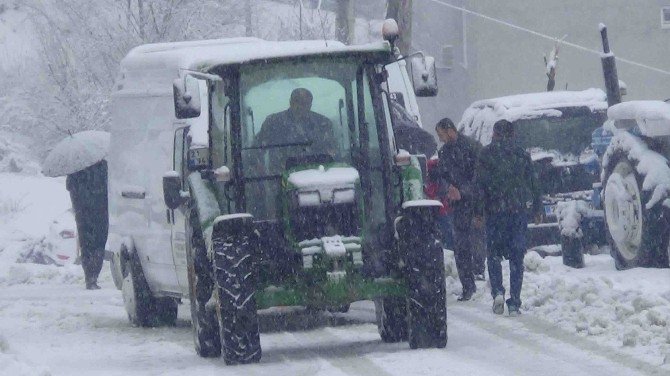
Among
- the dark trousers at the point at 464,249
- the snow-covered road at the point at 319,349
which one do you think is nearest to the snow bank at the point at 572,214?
the dark trousers at the point at 464,249

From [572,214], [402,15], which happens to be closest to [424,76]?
[572,214]

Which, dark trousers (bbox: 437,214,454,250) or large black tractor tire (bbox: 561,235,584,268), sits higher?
dark trousers (bbox: 437,214,454,250)

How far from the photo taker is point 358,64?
12227 millimetres

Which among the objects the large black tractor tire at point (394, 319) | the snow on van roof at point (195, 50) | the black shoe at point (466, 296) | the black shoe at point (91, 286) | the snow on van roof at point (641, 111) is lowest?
the black shoe at point (91, 286)

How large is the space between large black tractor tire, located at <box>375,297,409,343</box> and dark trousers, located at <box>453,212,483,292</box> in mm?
2950

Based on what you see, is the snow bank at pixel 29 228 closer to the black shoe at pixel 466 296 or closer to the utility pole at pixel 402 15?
the utility pole at pixel 402 15

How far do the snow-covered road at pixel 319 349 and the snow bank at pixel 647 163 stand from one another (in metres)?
1.91

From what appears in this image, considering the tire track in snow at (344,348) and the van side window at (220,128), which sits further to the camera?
the van side window at (220,128)

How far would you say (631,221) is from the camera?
51.4ft

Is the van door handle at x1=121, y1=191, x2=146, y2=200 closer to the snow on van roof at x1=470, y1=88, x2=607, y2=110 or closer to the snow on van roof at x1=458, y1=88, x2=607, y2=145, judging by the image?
the snow on van roof at x1=458, y1=88, x2=607, y2=145

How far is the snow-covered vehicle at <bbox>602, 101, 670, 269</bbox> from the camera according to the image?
1512cm

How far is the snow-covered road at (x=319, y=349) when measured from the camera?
35.4 ft

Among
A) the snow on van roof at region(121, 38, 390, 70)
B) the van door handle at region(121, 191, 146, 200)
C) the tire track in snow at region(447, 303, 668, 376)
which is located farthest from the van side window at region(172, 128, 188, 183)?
the tire track in snow at region(447, 303, 668, 376)

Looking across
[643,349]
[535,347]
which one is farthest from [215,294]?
[643,349]
